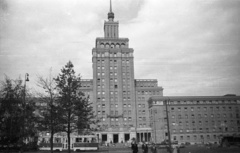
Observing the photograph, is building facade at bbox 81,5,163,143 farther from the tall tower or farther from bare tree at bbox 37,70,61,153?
bare tree at bbox 37,70,61,153

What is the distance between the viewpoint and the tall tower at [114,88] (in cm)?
9269

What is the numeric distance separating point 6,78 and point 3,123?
5.11m

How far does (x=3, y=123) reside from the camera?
81.3 ft

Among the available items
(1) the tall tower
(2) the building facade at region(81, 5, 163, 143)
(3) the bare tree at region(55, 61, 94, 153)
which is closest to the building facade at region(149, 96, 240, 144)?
(2) the building facade at region(81, 5, 163, 143)

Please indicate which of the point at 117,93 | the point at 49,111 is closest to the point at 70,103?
the point at 49,111

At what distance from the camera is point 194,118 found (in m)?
92.2

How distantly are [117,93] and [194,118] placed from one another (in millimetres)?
31867

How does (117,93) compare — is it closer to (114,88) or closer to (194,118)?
(114,88)

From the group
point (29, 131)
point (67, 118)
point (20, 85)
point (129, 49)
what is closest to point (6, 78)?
point (20, 85)

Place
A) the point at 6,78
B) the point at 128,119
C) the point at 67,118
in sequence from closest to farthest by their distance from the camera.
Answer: the point at 6,78 < the point at 67,118 < the point at 128,119

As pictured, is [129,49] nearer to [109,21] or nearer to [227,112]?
[109,21]

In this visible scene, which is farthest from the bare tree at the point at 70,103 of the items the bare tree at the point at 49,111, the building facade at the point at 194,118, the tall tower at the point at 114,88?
the building facade at the point at 194,118

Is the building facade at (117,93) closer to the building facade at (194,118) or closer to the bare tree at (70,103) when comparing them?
the building facade at (194,118)

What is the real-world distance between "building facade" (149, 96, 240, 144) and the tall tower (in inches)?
398
